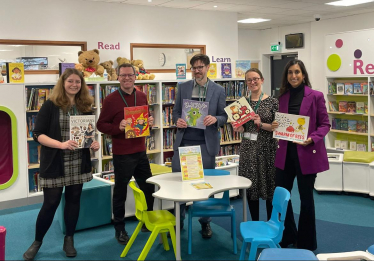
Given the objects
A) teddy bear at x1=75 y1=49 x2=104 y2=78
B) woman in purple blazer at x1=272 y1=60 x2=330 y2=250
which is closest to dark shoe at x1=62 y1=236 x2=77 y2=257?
woman in purple blazer at x1=272 y1=60 x2=330 y2=250

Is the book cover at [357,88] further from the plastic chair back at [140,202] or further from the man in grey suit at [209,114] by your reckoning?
the plastic chair back at [140,202]

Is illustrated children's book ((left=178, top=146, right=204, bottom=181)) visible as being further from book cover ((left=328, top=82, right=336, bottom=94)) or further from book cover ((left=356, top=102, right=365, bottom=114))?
book cover ((left=328, top=82, right=336, bottom=94))

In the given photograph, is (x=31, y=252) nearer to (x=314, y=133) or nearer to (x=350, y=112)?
(x=314, y=133)

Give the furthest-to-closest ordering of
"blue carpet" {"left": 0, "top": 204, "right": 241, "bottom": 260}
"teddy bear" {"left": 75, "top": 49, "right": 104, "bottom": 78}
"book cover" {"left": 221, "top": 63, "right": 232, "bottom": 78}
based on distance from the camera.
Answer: "book cover" {"left": 221, "top": 63, "right": 232, "bottom": 78}
"teddy bear" {"left": 75, "top": 49, "right": 104, "bottom": 78}
"blue carpet" {"left": 0, "top": 204, "right": 241, "bottom": 260}

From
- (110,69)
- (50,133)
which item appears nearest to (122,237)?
(50,133)

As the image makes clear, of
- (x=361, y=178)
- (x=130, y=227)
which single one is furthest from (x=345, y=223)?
(x=130, y=227)

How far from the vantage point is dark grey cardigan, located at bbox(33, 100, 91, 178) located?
11.8 feet

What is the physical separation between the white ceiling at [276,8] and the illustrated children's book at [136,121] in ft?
12.1

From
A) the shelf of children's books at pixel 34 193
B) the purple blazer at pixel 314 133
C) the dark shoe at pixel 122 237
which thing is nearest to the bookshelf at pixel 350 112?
the purple blazer at pixel 314 133

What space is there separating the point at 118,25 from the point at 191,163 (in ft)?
13.8

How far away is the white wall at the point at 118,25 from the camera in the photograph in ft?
21.0

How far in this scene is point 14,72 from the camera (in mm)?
5660

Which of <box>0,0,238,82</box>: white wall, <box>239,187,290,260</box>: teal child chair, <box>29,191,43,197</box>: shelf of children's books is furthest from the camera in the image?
<box>0,0,238,82</box>: white wall

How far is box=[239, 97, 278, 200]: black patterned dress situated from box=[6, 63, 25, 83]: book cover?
11.1 ft
